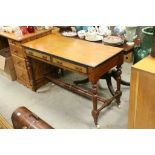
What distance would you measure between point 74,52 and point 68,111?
0.71m

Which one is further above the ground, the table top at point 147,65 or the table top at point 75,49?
the table top at point 147,65

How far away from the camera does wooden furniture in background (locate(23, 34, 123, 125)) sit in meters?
1.91

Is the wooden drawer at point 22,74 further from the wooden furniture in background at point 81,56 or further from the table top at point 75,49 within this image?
the table top at point 75,49

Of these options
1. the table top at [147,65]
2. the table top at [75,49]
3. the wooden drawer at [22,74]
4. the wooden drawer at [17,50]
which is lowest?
the wooden drawer at [22,74]

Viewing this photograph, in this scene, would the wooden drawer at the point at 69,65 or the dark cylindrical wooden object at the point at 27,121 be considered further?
the wooden drawer at the point at 69,65

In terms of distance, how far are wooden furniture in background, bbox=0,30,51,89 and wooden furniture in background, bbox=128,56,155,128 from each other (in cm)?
154

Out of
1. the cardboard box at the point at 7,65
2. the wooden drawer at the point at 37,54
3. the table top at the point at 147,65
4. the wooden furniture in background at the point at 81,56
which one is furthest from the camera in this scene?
the cardboard box at the point at 7,65

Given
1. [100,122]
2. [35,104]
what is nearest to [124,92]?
[100,122]

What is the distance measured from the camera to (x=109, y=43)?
232 centimetres

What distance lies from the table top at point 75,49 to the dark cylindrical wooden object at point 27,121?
0.78 m

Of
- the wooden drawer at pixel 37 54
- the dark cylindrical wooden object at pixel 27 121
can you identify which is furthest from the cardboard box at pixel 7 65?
the dark cylindrical wooden object at pixel 27 121

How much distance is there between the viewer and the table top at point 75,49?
1953 mm

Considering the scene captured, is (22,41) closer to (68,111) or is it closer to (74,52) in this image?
(74,52)

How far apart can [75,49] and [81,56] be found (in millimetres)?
231
